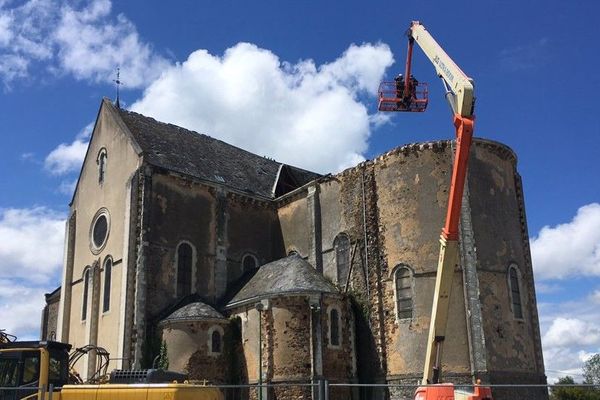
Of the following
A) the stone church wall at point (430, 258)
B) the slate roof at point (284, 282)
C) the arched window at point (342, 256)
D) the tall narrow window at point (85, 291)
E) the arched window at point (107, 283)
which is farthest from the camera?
the tall narrow window at point (85, 291)

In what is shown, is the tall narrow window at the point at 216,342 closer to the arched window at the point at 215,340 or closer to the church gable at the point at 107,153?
the arched window at the point at 215,340

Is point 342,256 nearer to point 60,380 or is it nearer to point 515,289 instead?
point 515,289

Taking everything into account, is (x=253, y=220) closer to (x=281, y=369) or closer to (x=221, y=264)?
(x=221, y=264)

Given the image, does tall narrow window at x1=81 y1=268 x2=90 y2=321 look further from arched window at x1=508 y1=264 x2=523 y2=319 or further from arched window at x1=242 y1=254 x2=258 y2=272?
arched window at x1=508 y1=264 x2=523 y2=319

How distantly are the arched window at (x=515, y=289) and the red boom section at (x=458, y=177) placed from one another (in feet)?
31.8

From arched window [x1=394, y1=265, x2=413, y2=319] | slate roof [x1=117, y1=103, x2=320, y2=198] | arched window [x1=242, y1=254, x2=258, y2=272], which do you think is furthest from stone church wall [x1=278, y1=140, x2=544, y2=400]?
slate roof [x1=117, y1=103, x2=320, y2=198]

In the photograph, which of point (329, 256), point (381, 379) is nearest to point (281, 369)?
point (381, 379)

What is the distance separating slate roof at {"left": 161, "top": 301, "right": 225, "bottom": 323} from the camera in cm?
2683

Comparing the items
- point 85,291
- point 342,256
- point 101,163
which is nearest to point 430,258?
point 342,256

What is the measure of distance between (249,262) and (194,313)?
6395 millimetres

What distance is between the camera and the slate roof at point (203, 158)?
3192 cm

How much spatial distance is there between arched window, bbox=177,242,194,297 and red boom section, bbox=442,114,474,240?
49.7ft

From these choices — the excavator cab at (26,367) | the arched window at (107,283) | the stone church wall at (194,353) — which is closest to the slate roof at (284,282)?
the stone church wall at (194,353)

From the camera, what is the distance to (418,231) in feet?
88.3
